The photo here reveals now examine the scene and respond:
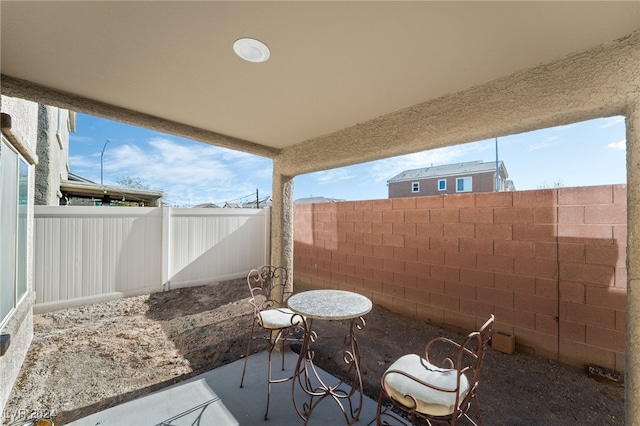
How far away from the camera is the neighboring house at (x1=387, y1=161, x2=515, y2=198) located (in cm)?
1691

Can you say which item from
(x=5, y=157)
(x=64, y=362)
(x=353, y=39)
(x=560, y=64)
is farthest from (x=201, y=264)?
(x=560, y=64)

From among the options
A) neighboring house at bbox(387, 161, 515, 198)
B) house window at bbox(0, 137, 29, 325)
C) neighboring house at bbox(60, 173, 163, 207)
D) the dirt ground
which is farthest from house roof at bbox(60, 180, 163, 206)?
neighboring house at bbox(387, 161, 515, 198)

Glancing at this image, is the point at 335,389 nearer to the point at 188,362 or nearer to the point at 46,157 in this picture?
the point at 188,362

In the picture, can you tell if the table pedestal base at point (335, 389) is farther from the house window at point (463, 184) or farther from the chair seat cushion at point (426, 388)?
the house window at point (463, 184)

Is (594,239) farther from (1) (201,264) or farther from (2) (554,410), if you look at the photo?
(1) (201,264)

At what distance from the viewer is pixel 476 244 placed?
3424 mm

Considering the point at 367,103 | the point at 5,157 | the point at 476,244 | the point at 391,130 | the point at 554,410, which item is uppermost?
the point at 367,103

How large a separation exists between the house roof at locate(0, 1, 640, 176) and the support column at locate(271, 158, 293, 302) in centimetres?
108

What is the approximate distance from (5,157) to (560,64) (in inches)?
147

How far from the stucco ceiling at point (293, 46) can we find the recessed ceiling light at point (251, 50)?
0.03 metres

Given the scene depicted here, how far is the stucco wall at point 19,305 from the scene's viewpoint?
82.2 inches

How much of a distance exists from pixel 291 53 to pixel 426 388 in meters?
1.89

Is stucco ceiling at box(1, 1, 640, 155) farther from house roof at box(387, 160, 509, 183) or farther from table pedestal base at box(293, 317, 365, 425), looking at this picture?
house roof at box(387, 160, 509, 183)

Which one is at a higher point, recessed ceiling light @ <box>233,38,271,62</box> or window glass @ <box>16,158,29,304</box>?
recessed ceiling light @ <box>233,38,271,62</box>
